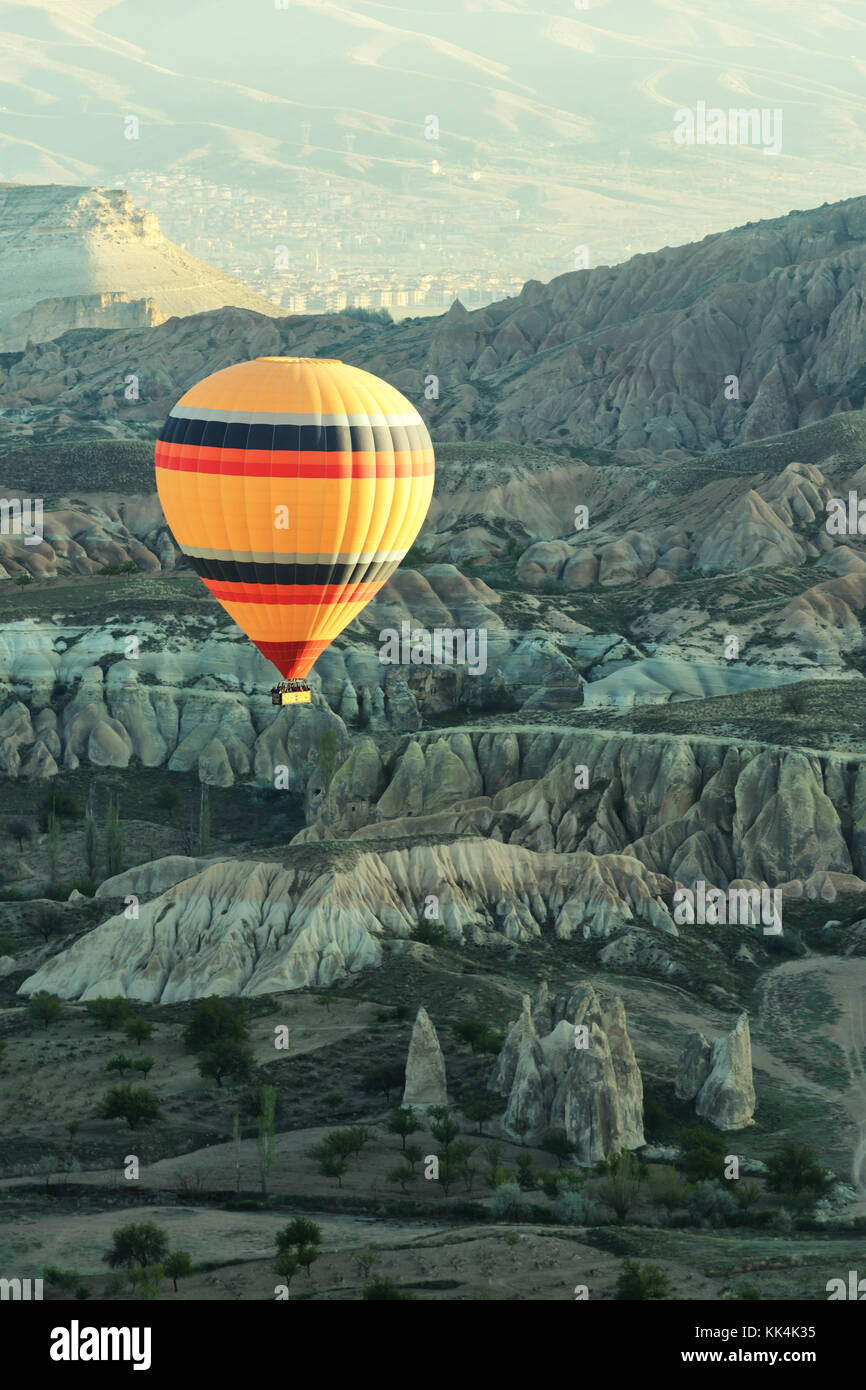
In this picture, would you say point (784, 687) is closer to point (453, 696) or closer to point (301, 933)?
point (453, 696)

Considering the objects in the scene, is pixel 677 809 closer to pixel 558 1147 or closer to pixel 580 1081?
pixel 580 1081

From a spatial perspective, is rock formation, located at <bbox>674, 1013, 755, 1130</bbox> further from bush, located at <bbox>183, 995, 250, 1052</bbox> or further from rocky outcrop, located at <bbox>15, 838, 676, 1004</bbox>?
bush, located at <bbox>183, 995, 250, 1052</bbox>

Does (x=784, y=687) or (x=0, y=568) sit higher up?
(x=0, y=568)

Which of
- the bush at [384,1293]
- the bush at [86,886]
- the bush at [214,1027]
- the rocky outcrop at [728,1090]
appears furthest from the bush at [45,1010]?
the bush at [384,1293]

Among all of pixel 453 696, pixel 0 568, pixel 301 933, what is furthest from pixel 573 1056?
pixel 0 568

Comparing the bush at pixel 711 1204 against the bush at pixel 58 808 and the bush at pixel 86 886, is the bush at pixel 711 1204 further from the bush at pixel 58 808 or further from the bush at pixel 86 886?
the bush at pixel 58 808
